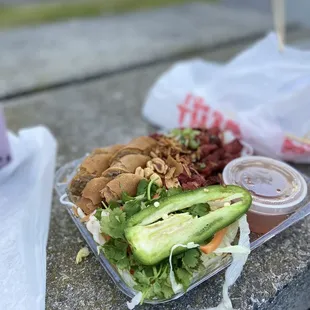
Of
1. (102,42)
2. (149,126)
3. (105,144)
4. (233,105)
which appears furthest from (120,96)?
(102,42)

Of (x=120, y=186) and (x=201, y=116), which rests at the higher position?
(x=120, y=186)

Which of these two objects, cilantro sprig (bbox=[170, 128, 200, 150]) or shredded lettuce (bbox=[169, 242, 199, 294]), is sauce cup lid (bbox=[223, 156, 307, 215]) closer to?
cilantro sprig (bbox=[170, 128, 200, 150])

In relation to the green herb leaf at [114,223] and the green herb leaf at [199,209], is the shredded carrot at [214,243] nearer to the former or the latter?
the green herb leaf at [199,209]

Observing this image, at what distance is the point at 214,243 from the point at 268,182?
366mm

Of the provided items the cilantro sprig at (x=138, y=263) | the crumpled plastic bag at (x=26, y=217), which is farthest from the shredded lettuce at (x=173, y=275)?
the crumpled plastic bag at (x=26, y=217)

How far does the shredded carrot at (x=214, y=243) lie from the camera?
3.23ft

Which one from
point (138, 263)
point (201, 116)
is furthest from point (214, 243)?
point (201, 116)

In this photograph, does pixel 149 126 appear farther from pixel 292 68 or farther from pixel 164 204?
A: pixel 164 204

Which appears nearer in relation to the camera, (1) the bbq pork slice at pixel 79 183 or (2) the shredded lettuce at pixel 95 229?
(2) the shredded lettuce at pixel 95 229

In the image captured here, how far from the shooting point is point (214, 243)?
1.01 metres

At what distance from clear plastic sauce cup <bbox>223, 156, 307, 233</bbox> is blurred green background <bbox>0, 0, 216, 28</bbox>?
318 centimetres

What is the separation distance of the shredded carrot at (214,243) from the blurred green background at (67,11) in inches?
135

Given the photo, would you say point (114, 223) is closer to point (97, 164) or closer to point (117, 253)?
point (117, 253)

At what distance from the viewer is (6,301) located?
3.45 feet
